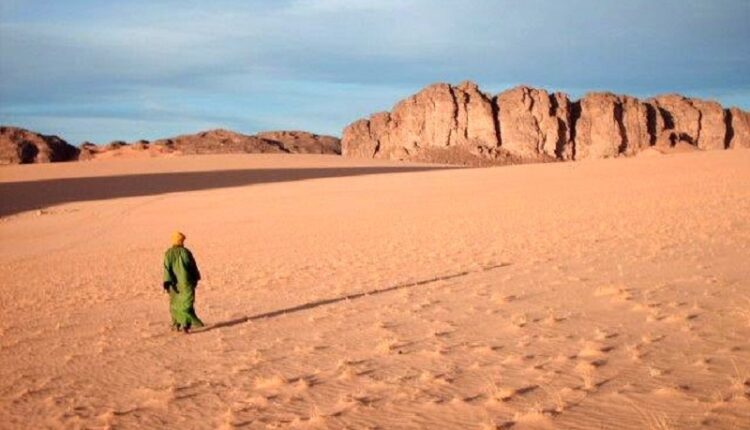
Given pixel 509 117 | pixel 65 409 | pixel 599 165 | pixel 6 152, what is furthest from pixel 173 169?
pixel 509 117

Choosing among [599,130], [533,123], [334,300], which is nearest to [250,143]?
[533,123]

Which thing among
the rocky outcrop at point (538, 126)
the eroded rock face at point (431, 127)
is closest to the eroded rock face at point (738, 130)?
the rocky outcrop at point (538, 126)

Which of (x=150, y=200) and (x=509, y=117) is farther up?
(x=509, y=117)

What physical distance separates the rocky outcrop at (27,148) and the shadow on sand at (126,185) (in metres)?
54.1

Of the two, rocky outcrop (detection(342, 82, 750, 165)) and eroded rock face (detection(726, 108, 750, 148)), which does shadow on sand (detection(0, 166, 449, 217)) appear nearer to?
rocky outcrop (detection(342, 82, 750, 165))

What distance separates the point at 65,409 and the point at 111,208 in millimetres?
35963

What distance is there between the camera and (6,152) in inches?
4220

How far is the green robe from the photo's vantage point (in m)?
10.4

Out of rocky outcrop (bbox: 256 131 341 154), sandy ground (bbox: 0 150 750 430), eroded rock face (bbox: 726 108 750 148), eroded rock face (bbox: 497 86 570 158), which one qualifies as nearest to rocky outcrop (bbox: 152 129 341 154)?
rocky outcrop (bbox: 256 131 341 154)

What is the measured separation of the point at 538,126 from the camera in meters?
133

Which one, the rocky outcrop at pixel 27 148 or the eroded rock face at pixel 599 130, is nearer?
the rocky outcrop at pixel 27 148

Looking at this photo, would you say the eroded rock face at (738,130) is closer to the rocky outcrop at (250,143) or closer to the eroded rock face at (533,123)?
the eroded rock face at (533,123)

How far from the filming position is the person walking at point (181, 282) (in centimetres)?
1044

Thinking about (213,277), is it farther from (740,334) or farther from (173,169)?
(173,169)
